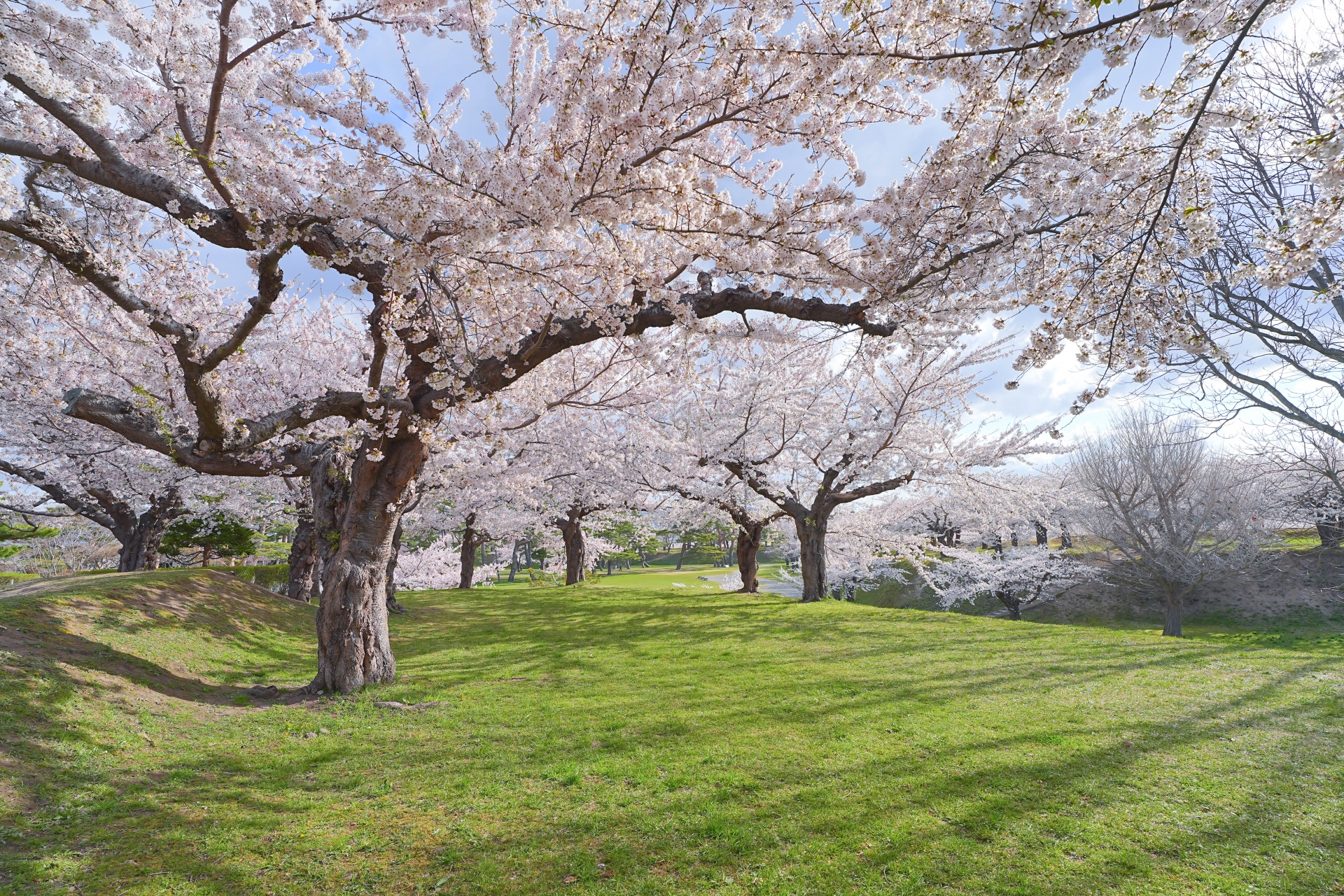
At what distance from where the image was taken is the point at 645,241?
6910 millimetres

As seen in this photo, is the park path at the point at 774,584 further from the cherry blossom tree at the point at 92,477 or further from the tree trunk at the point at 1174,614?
the cherry blossom tree at the point at 92,477

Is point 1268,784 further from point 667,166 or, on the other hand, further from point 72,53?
point 72,53

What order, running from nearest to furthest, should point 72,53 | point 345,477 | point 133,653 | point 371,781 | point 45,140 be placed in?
point 371,781 → point 72,53 → point 45,140 → point 133,653 → point 345,477

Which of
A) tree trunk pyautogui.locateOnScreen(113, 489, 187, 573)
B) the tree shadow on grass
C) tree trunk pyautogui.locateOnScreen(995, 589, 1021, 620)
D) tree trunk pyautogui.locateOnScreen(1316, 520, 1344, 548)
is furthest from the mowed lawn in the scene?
tree trunk pyautogui.locateOnScreen(1316, 520, 1344, 548)

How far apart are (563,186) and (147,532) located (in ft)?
68.5

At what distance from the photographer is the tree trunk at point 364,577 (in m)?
8.01

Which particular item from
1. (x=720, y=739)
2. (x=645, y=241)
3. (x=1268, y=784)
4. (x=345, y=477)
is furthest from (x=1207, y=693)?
(x=345, y=477)

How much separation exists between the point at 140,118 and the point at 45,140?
1063mm

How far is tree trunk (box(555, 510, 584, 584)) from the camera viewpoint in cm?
2489

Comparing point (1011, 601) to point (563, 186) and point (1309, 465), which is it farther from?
point (563, 186)

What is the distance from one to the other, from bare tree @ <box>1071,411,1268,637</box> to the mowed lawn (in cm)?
1091

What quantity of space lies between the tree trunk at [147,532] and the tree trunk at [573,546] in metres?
13.0

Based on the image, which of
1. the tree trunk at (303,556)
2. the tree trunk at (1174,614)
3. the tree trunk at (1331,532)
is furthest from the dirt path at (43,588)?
the tree trunk at (1331,532)

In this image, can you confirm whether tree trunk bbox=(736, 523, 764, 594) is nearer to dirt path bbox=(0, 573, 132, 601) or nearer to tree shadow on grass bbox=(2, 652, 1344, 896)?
tree shadow on grass bbox=(2, 652, 1344, 896)
